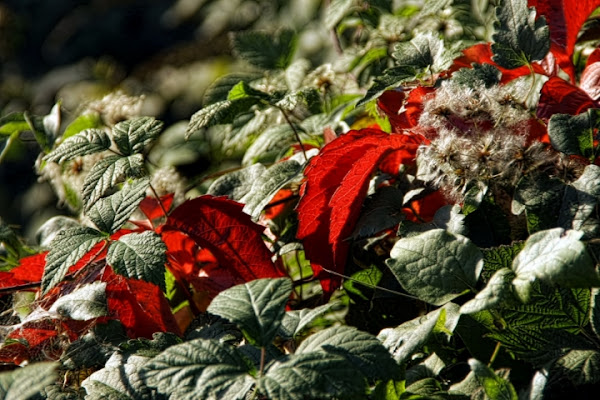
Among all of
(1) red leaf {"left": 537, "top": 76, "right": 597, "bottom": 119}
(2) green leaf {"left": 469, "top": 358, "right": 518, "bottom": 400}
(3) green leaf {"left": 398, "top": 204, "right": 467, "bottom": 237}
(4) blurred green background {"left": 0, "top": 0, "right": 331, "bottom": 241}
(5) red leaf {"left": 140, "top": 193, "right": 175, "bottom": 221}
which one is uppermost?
(1) red leaf {"left": 537, "top": 76, "right": 597, "bottom": 119}

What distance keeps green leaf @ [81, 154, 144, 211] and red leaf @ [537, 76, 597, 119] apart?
0.53 meters

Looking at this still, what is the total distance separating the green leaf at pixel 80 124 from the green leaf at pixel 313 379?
0.78m

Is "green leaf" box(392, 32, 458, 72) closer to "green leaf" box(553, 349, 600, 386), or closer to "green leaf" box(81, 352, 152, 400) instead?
"green leaf" box(553, 349, 600, 386)

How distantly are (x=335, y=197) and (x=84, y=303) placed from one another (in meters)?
0.34

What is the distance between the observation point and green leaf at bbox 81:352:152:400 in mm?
778

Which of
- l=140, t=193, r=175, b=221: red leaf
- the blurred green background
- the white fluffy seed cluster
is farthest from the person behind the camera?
the blurred green background

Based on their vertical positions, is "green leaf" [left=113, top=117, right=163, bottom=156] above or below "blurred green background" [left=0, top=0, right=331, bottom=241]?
above

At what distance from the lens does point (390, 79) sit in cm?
92

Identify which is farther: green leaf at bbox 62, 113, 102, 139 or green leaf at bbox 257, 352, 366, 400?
green leaf at bbox 62, 113, 102, 139

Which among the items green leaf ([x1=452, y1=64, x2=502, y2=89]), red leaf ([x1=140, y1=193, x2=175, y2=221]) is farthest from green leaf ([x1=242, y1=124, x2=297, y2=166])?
green leaf ([x1=452, y1=64, x2=502, y2=89])

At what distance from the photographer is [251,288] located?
0.74m

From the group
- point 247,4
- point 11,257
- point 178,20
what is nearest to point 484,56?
point 11,257

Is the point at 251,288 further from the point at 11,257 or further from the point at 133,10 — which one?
the point at 133,10

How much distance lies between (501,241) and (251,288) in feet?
1.05
